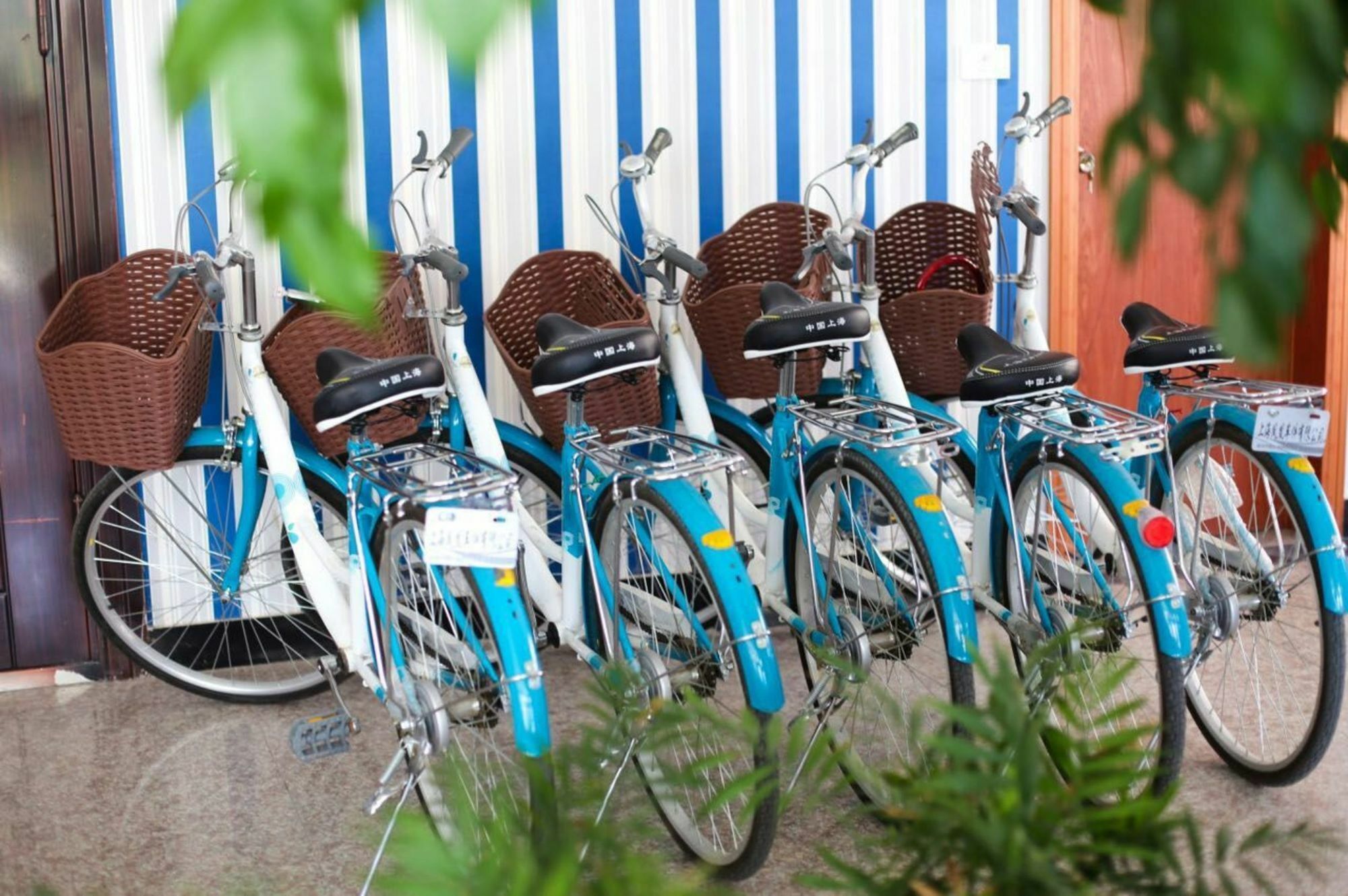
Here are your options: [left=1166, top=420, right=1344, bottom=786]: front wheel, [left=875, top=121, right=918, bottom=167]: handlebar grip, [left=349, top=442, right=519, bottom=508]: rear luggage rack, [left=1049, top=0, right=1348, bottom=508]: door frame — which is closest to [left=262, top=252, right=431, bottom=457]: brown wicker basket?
[left=349, top=442, right=519, bottom=508]: rear luggage rack

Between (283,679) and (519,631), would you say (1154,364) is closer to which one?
(519,631)

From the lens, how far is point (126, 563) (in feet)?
11.2

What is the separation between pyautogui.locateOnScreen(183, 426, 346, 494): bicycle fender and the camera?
3141 millimetres

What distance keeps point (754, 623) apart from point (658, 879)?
133cm

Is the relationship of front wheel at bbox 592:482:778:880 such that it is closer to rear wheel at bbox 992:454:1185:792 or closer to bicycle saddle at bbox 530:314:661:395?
bicycle saddle at bbox 530:314:661:395

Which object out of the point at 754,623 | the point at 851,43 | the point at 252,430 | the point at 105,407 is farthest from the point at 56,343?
the point at 851,43

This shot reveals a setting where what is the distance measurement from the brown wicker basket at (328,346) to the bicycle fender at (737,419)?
714 mm

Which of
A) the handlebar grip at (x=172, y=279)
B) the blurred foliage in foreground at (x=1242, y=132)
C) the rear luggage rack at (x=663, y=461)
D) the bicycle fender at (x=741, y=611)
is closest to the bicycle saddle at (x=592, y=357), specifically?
the rear luggage rack at (x=663, y=461)

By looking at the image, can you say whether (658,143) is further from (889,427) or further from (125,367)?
(125,367)

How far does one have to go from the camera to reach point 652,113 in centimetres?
366

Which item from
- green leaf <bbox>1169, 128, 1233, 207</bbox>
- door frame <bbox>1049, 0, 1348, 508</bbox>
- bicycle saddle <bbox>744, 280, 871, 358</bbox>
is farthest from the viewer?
door frame <bbox>1049, 0, 1348, 508</bbox>

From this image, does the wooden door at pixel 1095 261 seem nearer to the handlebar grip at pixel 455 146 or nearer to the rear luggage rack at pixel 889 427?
the rear luggage rack at pixel 889 427

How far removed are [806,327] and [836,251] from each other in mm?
377

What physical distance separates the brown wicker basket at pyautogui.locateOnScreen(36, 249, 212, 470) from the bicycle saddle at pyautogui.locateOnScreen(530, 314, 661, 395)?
0.86m
